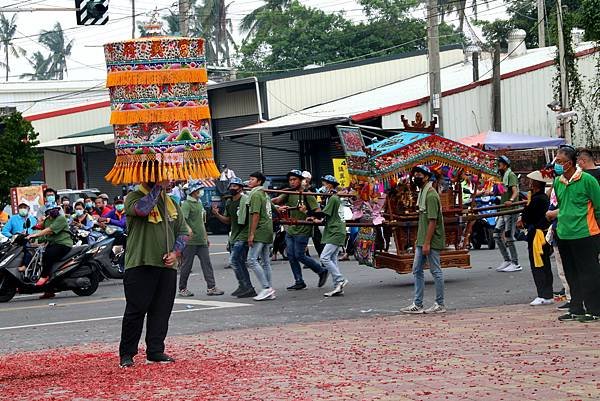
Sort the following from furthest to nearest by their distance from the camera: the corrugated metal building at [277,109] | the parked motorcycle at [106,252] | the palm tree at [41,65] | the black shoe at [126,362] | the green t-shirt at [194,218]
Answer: the palm tree at [41,65]
the corrugated metal building at [277,109]
the parked motorcycle at [106,252]
the green t-shirt at [194,218]
the black shoe at [126,362]

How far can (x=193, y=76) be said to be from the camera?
10.0 m

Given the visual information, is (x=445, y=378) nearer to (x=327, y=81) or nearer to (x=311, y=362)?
(x=311, y=362)

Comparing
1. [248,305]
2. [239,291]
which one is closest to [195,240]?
[239,291]

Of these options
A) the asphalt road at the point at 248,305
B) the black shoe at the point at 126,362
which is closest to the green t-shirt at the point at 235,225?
the asphalt road at the point at 248,305

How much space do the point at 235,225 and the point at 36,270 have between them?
12.5ft

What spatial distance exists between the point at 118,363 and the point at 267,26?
187 feet

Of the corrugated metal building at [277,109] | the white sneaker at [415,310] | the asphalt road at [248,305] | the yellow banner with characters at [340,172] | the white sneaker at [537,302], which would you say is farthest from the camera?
the corrugated metal building at [277,109]

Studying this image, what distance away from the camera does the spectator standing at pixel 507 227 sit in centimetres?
1872

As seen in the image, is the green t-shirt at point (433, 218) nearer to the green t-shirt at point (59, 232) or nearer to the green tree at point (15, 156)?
the green t-shirt at point (59, 232)

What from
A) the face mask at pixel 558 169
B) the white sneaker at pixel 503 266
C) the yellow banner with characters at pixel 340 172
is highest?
the yellow banner with characters at pixel 340 172

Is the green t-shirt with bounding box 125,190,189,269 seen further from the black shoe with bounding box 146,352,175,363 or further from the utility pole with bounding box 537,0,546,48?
the utility pole with bounding box 537,0,546,48

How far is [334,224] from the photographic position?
16359mm

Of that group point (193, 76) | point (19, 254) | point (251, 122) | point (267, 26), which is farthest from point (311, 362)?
point (267, 26)

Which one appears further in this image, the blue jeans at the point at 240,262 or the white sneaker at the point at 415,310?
the blue jeans at the point at 240,262
